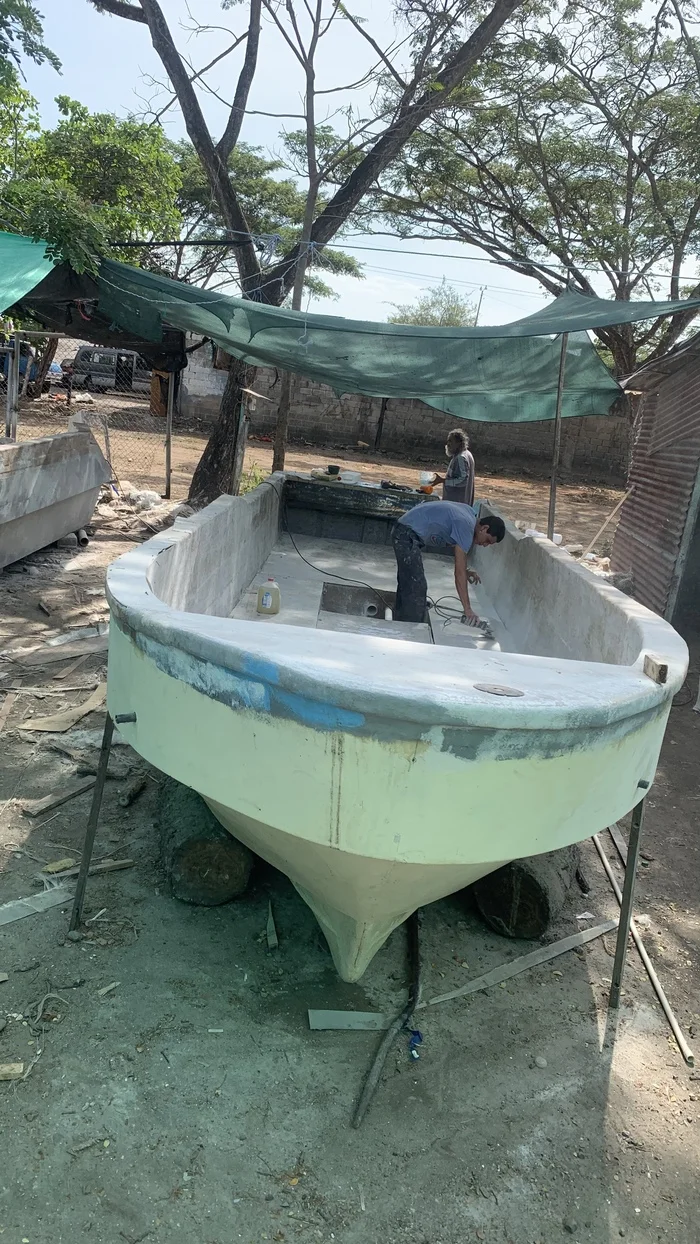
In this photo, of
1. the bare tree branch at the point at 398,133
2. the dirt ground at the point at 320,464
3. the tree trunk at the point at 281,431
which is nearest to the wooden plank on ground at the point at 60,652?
the tree trunk at the point at 281,431

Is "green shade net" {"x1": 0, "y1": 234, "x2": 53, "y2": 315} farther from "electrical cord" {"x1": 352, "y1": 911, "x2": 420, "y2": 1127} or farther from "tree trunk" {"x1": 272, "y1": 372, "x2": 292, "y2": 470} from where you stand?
"electrical cord" {"x1": 352, "y1": 911, "x2": 420, "y2": 1127}

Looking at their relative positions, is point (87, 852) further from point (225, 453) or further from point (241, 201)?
point (241, 201)

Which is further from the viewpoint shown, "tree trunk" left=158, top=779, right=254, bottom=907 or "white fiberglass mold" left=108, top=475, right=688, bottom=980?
"tree trunk" left=158, top=779, right=254, bottom=907

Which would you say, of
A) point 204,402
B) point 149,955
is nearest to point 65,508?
point 149,955

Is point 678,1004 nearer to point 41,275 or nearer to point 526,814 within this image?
point 526,814

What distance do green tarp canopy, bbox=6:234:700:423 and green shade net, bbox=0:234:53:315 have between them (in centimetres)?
3

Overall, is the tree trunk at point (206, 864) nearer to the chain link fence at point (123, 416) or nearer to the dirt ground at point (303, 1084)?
the dirt ground at point (303, 1084)

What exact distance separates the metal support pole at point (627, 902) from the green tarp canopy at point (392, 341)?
12.9 feet

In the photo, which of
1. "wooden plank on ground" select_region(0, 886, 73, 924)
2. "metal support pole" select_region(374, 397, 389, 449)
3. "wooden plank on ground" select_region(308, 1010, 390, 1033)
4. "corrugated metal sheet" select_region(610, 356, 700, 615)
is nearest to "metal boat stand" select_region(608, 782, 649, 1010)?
"wooden plank on ground" select_region(308, 1010, 390, 1033)

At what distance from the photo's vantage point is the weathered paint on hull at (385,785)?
2.39 meters

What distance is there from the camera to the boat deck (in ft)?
19.7

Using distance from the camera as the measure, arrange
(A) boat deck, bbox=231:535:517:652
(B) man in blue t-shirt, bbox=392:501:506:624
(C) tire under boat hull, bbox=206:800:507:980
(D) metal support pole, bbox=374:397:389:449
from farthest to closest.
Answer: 1. (D) metal support pole, bbox=374:397:389:449
2. (A) boat deck, bbox=231:535:517:652
3. (B) man in blue t-shirt, bbox=392:501:506:624
4. (C) tire under boat hull, bbox=206:800:507:980

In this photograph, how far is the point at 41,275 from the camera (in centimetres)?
670

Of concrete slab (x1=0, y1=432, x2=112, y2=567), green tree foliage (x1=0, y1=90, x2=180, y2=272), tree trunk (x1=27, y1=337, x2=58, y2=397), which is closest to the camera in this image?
concrete slab (x1=0, y1=432, x2=112, y2=567)
